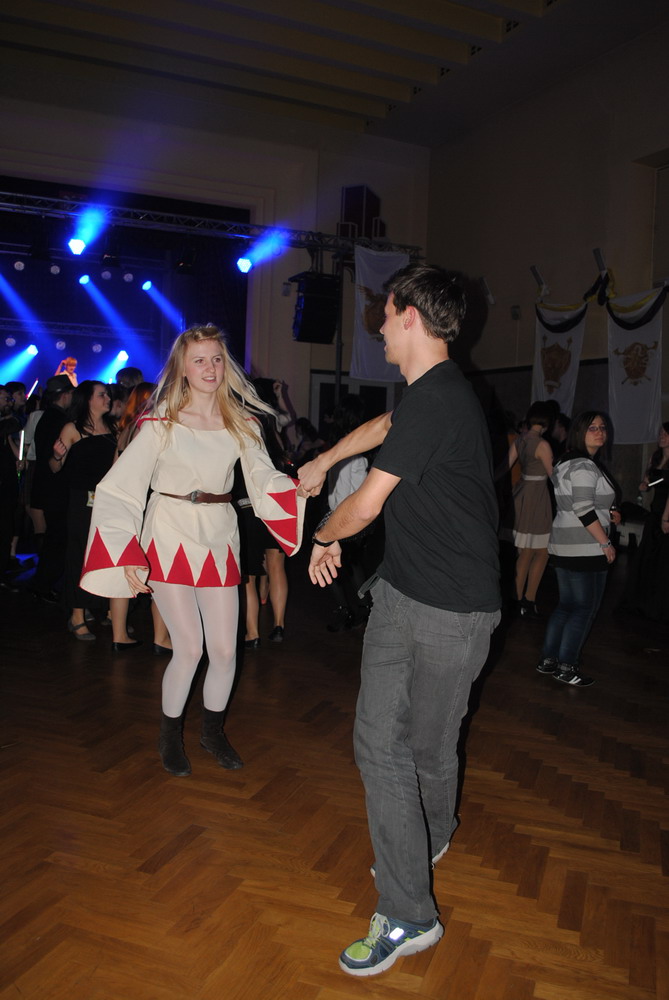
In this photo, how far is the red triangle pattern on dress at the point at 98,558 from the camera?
2652mm

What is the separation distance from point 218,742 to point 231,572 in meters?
0.73

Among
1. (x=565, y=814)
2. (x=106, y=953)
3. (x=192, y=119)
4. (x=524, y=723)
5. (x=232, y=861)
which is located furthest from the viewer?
(x=192, y=119)

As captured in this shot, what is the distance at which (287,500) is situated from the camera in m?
2.88

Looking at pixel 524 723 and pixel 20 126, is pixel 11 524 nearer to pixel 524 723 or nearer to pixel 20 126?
pixel 524 723

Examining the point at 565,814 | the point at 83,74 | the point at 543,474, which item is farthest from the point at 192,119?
the point at 565,814

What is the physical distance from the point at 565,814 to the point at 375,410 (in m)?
9.45

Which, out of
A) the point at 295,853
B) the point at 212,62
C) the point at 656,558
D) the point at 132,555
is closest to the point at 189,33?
the point at 212,62

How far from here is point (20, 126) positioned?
9352 mm

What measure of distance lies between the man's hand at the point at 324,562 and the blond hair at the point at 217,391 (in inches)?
37.1

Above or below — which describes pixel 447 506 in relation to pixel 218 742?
above

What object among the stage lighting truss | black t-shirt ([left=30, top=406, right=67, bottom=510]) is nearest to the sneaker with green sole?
black t-shirt ([left=30, top=406, right=67, bottom=510])

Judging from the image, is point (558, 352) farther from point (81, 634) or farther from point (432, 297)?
point (432, 297)

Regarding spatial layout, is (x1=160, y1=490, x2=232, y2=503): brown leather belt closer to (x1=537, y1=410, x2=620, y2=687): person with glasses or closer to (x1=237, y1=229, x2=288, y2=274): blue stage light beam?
(x1=537, y1=410, x2=620, y2=687): person with glasses

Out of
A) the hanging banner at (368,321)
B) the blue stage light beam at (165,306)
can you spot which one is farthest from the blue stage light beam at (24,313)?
the hanging banner at (368,321)
